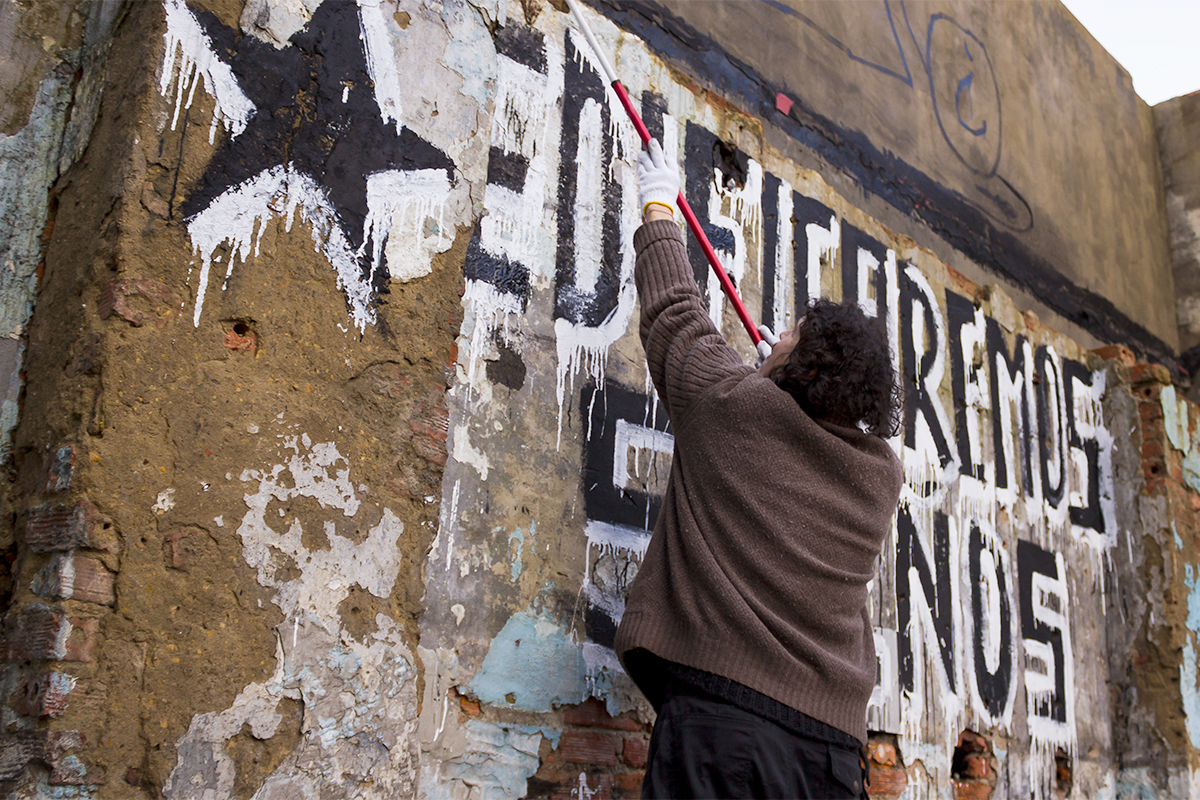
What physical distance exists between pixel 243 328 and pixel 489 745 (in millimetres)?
1213

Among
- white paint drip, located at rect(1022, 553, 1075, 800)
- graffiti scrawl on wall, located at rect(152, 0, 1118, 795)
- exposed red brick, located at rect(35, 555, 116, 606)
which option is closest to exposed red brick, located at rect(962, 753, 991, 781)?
graffiti scrawl on wall, located at rect(152, 0, 1118, 795)

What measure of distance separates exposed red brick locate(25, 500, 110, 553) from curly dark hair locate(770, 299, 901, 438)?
147cm

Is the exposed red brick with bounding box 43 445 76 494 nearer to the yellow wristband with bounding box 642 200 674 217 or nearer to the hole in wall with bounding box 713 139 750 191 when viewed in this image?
the yellow wristband with bounding box 642 200 674 217

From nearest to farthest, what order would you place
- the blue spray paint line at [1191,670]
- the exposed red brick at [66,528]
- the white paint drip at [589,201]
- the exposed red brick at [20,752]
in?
the exposed red brick at [20,752]
the exposed red brick at [66,528]
the white paint drip at [589,201]
the blue spray paint line at [1191,670]

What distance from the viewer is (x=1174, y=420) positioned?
5672mm

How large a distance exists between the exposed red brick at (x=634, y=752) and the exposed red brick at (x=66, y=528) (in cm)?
156

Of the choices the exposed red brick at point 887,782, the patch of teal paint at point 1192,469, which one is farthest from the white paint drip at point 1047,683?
the patch of teal paint at point 1192,469

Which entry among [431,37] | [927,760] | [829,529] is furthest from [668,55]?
[927,760]

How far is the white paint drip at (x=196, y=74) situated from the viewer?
86.0 inches

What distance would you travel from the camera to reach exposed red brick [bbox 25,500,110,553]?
Answer: 1.87 m

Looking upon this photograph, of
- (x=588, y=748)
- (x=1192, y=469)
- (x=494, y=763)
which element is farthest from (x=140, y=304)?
(x=1192, y=469)

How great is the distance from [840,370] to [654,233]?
0.63 metres

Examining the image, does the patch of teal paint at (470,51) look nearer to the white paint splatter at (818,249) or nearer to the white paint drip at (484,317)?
the white paint drip at (484,317)

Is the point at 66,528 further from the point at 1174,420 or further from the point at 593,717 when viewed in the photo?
the point at 1174,420
